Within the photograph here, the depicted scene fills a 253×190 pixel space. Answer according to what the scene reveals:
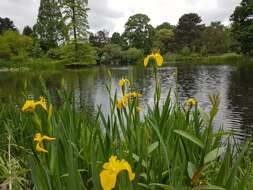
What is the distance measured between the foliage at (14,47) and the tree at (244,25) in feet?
87.7

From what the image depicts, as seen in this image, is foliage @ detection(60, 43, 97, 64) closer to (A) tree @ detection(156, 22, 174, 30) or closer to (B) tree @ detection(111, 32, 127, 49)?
(B) tree @ detection(111, 32, 127, 49)

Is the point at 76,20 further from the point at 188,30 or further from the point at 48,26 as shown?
the point at 188,30

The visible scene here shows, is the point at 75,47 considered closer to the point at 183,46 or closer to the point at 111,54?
the point at 111,54

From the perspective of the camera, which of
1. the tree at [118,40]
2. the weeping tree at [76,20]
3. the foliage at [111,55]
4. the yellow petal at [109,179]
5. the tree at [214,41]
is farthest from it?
the tree at [118,40]

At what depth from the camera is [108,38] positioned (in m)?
64.7

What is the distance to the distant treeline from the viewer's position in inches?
1508

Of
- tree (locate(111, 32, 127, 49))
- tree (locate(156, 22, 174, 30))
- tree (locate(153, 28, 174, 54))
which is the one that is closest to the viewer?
tree (locate(111, 32, 127, 49))

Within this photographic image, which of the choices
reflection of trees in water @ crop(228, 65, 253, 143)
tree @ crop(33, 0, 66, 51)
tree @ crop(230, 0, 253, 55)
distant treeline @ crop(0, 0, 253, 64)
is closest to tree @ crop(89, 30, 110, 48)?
distant treeline @ crop(0, 0, 253, 64)

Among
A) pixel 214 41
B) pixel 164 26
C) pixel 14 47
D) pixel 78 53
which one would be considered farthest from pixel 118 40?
pixel 78 53

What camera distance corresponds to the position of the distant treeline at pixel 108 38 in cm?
3831

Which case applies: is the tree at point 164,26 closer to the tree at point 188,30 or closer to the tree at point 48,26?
the tree at point 188,30

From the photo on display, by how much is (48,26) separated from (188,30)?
25.4 meters

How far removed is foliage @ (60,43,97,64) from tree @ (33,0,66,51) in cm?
731

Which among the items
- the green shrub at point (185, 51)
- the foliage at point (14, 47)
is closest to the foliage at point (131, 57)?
the green shrub at point (185, 51)
